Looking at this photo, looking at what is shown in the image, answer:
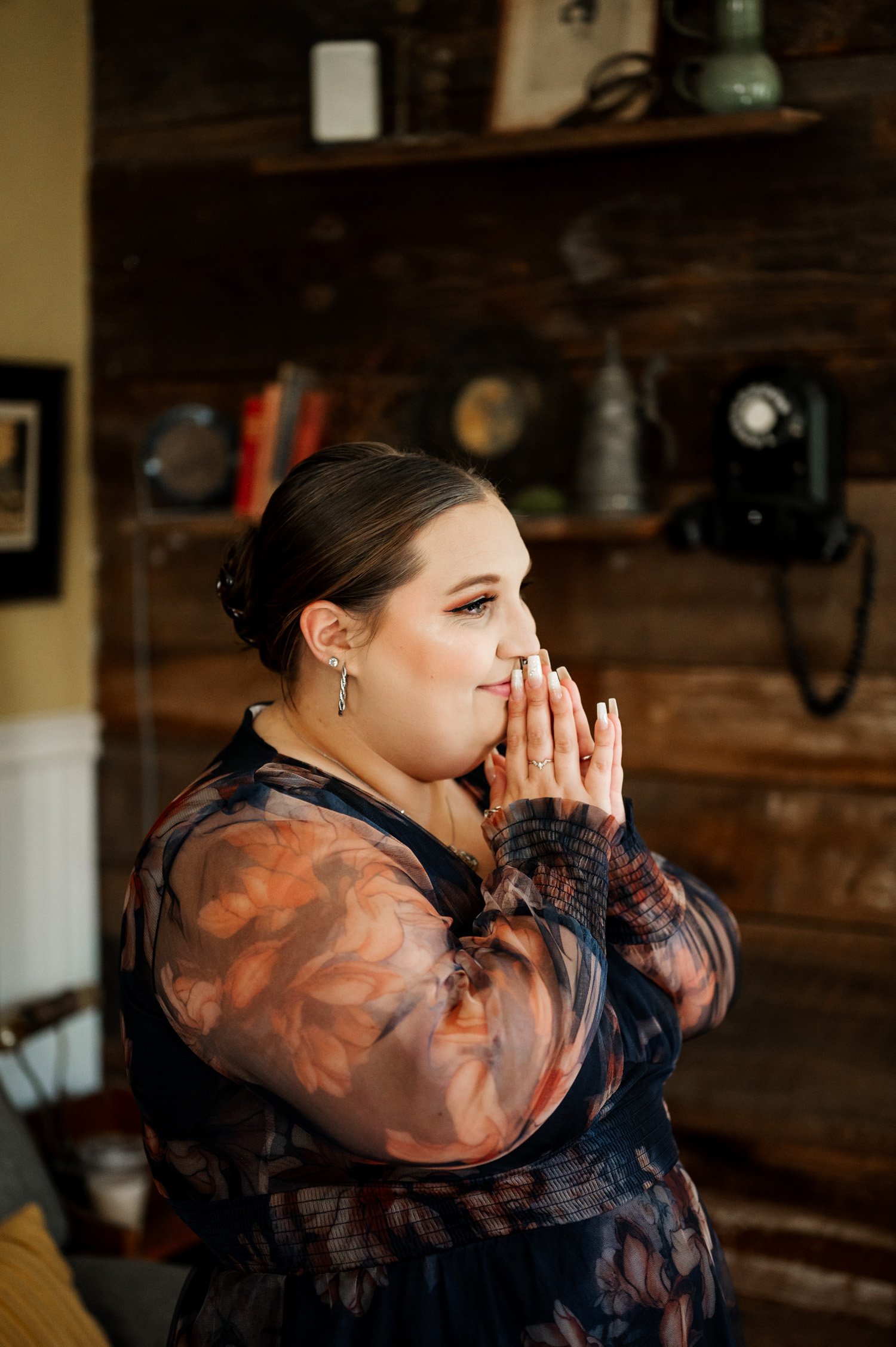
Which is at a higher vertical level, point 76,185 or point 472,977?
point 76,185

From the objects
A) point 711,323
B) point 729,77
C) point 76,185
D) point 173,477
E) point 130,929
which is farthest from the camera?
point 76,185

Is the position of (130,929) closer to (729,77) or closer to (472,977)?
(472,977)

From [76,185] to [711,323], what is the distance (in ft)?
4.53

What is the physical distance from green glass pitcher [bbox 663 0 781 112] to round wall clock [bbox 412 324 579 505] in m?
0.50

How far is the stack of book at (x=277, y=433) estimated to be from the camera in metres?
2.48

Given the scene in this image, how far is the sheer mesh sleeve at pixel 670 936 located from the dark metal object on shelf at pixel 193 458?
1.52m

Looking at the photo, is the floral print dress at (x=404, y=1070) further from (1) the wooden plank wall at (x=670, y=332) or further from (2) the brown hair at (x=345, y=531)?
(1) the wooden plank wall at (x=670, y=332)

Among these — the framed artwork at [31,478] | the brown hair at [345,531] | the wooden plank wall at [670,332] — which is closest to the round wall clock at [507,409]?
the wooden plank wall at [670,332]

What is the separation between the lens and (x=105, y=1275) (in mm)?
1837

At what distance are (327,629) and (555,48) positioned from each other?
1.61 m

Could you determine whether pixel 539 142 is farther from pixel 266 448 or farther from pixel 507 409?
pixel 266 448

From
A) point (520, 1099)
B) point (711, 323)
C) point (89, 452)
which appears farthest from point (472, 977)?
point (89, 452)

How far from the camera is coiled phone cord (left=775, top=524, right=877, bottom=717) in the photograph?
224 cm

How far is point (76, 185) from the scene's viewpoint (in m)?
2.78
